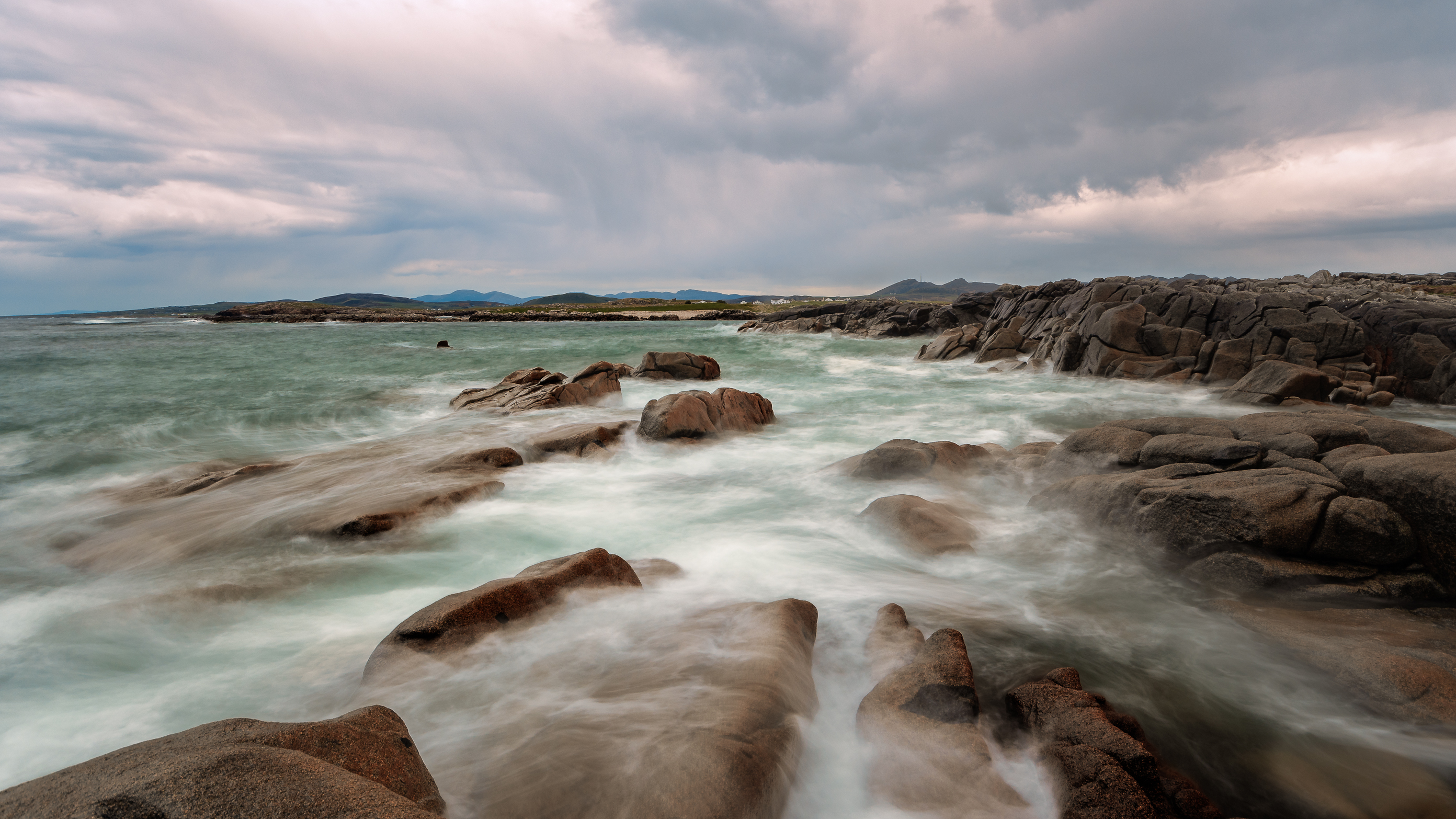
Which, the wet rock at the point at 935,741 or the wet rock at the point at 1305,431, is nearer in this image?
the wet rock at the point at 935,741

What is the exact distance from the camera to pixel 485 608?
4.43m

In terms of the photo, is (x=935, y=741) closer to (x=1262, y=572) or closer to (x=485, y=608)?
(x=485, y=608)

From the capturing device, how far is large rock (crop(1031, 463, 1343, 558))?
17.1 ft

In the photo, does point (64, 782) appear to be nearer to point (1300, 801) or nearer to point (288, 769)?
point (288, 769)

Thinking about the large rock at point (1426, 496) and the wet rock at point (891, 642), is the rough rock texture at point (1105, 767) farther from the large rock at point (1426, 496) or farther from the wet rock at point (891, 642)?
the large rock at point (1426, 496)

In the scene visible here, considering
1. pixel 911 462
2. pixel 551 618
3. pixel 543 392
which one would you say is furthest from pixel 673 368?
pixel 551 618

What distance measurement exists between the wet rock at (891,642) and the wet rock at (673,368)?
52.0ft

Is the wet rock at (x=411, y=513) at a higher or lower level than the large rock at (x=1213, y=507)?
lower

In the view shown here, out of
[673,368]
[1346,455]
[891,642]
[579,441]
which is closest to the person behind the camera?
[891,642]

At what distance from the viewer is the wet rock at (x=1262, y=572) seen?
5.00m

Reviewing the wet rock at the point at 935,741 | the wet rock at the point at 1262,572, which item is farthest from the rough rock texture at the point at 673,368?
the wet rock at the point at 935,741

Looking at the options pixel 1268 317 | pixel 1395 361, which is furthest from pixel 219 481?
pixel 1395 361

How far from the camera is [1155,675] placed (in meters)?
4.38

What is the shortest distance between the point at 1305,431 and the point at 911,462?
14.3 ft
